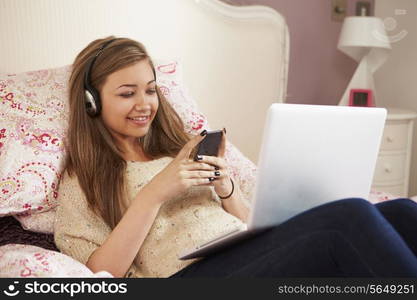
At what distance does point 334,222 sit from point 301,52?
1.91m

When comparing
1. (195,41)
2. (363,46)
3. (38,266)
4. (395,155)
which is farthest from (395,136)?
(38,266)

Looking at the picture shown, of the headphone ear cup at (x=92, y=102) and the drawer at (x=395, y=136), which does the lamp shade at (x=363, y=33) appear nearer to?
the drawer at (x=395, y=136)

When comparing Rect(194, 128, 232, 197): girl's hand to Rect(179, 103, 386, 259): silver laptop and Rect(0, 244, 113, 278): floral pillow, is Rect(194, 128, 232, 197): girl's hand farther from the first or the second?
Rect(0, 244, 113, 278): floral pillow

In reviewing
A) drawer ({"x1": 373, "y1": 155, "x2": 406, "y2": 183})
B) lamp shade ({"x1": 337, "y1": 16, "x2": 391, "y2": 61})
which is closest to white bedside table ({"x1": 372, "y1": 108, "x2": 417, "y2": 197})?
drawer ({"x1": 373, "y1": 155, "x2": 406, "y2": 183})

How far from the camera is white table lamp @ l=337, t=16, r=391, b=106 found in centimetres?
261

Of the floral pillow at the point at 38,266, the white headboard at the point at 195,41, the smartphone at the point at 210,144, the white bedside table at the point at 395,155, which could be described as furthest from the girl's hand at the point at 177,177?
the white bedside table at the point at 395,155

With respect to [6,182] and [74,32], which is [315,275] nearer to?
[6,182]

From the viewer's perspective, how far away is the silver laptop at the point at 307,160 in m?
0.97

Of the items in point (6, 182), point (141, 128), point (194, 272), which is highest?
point (141, 128)

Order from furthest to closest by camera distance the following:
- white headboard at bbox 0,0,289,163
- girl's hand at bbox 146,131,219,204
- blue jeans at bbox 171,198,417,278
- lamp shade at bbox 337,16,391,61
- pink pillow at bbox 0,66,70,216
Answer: lamp shade at bbox 337,16,391,61 < white headboard at bbox 0,0,289,163 < pink pillow at bbox 0,66,70,216 < girl's hand at bbox 146,131,219,204 < blue jeans at bbox 171,198,417,278

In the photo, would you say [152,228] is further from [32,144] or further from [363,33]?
[363,33]

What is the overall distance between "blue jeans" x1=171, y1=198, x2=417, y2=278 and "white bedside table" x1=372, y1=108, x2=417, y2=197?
4.92 ft

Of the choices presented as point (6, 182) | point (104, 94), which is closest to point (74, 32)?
point (104, 94)

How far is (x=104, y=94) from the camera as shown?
4.55 feet
